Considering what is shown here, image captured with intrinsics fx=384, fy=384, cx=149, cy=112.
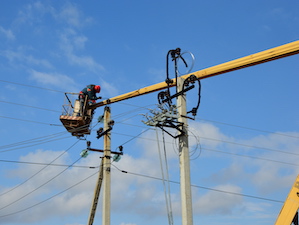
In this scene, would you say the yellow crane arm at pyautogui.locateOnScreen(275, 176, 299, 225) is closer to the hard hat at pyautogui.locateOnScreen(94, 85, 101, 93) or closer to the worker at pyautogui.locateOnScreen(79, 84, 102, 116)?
the worker at pyautogui.locateOnScreen(79, 84, 102, 116)

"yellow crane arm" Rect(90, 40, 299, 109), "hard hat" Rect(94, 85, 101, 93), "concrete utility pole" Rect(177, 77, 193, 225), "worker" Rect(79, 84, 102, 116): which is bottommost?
"concrete utility pole" Rect(177, 77, 193, 225)

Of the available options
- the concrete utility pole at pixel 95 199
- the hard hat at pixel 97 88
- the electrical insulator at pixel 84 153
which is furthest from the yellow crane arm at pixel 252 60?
the hard hat at pixel 97 88

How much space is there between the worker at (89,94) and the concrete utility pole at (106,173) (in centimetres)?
148

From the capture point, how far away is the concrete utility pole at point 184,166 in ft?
43.2

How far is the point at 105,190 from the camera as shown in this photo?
19172 mm

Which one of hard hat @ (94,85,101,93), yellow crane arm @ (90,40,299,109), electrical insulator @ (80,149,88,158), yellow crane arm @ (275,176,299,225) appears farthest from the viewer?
hard hat @ (94,85,101,93)

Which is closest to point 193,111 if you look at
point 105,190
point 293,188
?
point 293,188

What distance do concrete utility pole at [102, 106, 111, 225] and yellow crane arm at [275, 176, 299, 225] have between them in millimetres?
9696

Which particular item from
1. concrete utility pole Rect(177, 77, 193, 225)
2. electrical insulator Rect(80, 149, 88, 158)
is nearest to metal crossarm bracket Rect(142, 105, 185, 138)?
concrete utility pole Rect(177, 77, 193, 225)

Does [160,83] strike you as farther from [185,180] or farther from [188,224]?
[188,224]

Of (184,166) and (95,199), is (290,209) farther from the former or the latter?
(95,199)

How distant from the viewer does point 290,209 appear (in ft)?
35.9

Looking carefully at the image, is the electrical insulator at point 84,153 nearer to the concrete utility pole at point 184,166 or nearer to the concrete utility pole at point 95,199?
the concrete utility pole at point 95,199

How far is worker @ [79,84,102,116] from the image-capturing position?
73.3 feet
